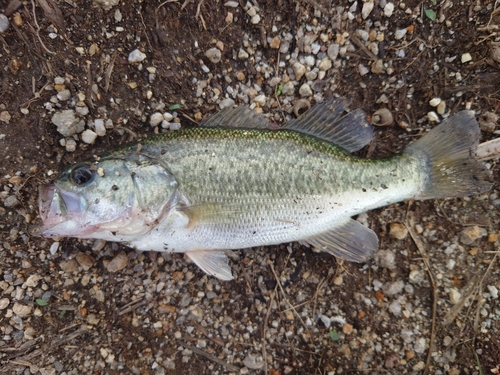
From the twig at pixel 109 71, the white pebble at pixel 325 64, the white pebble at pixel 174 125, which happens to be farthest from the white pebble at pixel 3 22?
the white pebble at pixel 325 64

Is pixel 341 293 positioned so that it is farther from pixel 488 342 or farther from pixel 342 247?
pixel 488 342

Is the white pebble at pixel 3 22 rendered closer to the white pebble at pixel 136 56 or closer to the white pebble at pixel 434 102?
the white pebble at pixel 136 56

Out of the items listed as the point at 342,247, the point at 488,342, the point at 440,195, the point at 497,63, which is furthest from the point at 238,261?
the point at 497,63

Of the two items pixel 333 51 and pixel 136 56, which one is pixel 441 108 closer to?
pixel 333 51

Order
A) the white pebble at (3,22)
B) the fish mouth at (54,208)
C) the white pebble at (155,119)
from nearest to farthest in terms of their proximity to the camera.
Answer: the fish mouth at (54,208)
the white pebble at (3,22)
the white pebble at (155,119)

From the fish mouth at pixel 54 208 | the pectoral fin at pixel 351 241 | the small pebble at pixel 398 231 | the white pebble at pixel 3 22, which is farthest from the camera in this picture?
the small pebble at pixel 398 231

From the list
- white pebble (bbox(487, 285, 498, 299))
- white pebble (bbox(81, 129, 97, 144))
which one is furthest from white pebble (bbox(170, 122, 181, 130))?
white pebble (bbox(487, 285, 498, 299))

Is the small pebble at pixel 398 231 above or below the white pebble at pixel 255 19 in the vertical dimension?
below

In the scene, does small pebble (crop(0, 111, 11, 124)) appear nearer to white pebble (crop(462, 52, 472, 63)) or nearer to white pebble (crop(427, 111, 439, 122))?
white pebble (crop(427, 111, 439, 122))

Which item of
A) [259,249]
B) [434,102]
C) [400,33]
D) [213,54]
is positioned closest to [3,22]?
[213,54]
